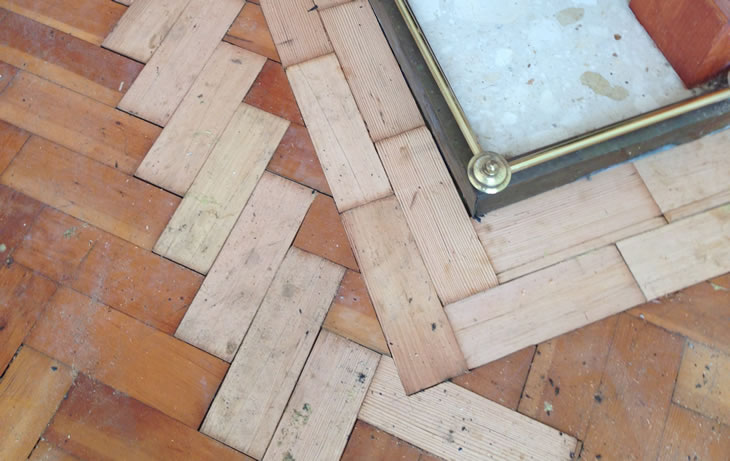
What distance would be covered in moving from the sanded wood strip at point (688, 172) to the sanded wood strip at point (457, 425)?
539 millimetres

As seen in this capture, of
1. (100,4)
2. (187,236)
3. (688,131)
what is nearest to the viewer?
(688,131)

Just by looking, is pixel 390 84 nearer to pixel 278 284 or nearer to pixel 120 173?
pixel 278 284

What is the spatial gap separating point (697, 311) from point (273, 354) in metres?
0.86

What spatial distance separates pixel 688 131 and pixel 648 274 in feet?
0.95

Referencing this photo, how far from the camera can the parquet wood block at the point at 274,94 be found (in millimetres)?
1117

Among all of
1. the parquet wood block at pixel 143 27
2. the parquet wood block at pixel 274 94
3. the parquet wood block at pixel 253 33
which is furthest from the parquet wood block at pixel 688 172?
the parquet wood block at pixel 143 27

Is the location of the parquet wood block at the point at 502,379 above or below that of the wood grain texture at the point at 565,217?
below

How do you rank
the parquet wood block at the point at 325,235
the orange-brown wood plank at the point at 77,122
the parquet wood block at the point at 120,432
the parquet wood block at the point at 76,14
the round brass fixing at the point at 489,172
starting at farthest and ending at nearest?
the parquet wood block at the point at 76,14 < the orange-brown wood plank at the point at 77,122 < the parquet wood block at the point at 325,235 < the parquet wood block at the point at 120,432 < the round brass fixing at the point at 489,172

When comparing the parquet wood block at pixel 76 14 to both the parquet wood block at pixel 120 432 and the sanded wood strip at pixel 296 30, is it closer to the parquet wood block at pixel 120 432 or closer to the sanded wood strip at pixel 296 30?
the sanded wood strip at pixel 296 30

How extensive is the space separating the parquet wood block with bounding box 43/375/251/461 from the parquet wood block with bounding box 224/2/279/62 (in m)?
0.86

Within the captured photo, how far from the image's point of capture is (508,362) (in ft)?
3.00

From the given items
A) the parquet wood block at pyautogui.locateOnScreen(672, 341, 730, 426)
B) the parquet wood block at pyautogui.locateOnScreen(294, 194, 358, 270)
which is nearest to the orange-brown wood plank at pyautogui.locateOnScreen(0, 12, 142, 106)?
the parquet wood block at pyautogui.locateOnScreen(294, 194, 358, 270)

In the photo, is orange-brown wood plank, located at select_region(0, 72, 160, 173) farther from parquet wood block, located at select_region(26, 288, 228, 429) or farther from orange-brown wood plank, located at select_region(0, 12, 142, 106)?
parquet wood block, located at select_region(26, 288, 228, 429)

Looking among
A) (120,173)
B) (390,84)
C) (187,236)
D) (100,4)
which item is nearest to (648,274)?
(390,84)
